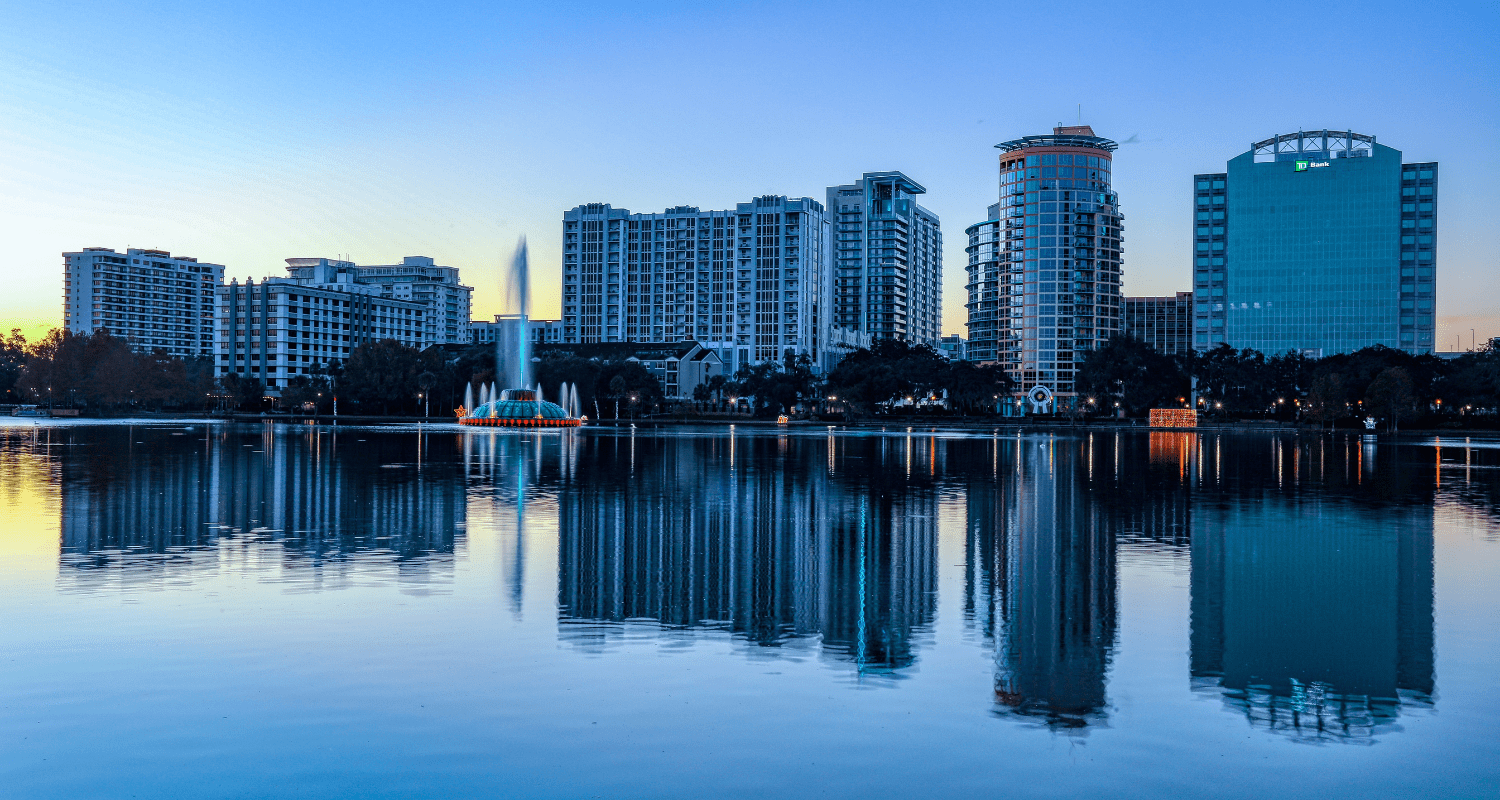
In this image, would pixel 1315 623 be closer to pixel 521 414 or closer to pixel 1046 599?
pixel 1046 599

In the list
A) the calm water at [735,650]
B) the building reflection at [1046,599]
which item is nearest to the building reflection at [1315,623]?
the calm water at [735,650]

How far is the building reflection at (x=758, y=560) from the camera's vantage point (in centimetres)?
1388

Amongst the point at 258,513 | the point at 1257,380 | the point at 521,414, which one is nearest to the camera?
the point at 258,513

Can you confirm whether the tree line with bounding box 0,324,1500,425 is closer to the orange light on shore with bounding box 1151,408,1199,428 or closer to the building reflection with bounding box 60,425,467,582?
the orange light on shore with bounding box 1151,408,1199,428

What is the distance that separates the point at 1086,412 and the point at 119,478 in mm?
143935

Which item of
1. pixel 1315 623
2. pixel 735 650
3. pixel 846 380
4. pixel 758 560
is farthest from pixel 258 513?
pixel 846 380

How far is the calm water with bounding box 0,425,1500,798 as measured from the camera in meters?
8.70

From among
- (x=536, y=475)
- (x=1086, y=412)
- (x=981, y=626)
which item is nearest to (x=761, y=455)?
(x=536, y=475)

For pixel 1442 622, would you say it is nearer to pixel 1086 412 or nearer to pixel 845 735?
pixel 845 735

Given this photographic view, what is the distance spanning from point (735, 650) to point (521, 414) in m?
99.7

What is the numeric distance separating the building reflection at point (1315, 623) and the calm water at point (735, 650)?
0.25 ft

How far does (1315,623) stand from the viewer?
48.1ft

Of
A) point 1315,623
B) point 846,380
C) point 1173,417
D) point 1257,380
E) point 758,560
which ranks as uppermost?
point 1257,380

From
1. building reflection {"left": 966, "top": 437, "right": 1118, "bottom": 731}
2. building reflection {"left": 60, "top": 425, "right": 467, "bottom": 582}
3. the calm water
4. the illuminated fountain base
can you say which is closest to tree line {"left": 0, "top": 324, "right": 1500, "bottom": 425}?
the illuminated fountain base
